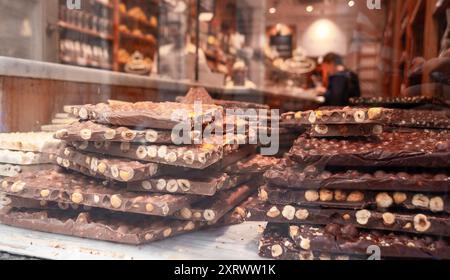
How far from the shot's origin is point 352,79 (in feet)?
Result: 5.21

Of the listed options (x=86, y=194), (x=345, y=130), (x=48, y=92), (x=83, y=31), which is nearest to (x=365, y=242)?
(x=345, y=130)

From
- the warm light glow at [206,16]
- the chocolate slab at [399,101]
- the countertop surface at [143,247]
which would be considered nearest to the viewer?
the countertop surface at [143,247]

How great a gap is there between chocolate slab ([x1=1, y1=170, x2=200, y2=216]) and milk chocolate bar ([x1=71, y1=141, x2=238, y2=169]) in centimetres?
10

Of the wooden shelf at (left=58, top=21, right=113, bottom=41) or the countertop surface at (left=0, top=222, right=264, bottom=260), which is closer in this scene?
the countertop surface at (left=0, top=222, right=264, bottom=260)

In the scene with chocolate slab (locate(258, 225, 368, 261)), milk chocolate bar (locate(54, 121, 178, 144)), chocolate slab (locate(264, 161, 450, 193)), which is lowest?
chocolate slab (locate(258, 225, 368, 261))

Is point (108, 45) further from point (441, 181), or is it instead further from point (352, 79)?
point (441, 181)

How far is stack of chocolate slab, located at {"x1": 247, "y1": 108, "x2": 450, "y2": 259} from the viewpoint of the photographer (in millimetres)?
1050

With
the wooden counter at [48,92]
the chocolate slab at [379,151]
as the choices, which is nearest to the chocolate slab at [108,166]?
the wooden counter at [48,92]

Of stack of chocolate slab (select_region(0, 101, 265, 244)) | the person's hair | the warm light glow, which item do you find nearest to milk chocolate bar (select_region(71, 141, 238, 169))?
stack of chocolate slab (select_region(0, 101, 265, 244))

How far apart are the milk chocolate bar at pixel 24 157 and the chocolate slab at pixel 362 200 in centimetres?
83

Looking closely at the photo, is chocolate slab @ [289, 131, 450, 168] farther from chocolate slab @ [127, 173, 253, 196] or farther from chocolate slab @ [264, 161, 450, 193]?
chocolate slab @ [127, 173, 253, 196]

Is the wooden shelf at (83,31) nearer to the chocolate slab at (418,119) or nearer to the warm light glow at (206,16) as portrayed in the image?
the warm light glow at (206,16)

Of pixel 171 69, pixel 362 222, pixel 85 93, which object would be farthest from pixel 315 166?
pixel 171 69

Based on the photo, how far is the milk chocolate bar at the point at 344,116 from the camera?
3.97 ft
